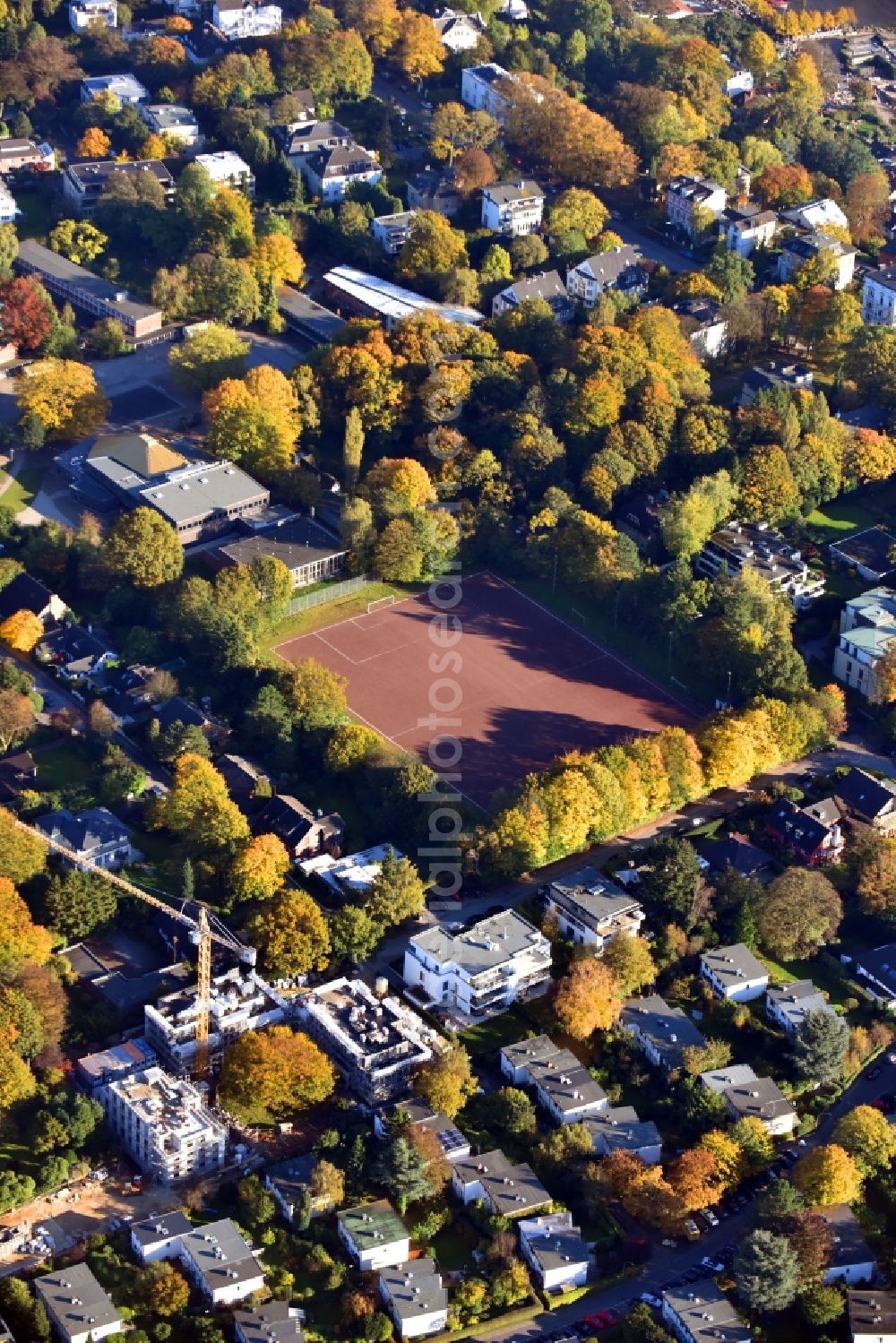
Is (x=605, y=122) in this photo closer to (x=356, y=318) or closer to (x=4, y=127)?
(x=356, y=318)

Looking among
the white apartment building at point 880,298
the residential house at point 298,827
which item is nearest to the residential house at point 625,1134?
the residential house at point 298,827

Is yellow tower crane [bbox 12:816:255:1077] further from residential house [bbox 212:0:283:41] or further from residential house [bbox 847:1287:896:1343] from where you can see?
residential house [bbox 212:0:283:41]

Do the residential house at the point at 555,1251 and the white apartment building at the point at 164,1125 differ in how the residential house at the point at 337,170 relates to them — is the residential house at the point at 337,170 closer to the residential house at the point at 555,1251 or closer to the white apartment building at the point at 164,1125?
the white apartment building at the point at 164,1125

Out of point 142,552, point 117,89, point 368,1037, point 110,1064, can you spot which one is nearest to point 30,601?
point 142,552

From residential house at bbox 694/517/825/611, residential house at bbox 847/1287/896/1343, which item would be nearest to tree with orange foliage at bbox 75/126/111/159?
residential house at bbox 694/517/825/611

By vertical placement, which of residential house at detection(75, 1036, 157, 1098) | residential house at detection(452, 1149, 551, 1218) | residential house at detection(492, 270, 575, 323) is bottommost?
residential house at detection(452, 1149, 551, 1218)

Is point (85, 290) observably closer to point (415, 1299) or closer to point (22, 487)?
point (22, 487)
